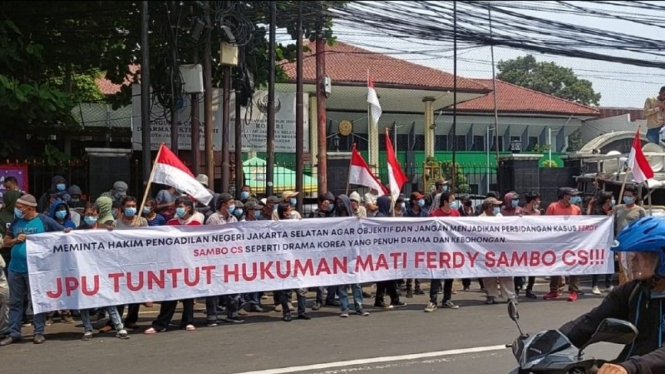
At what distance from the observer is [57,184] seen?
1223 centimetres

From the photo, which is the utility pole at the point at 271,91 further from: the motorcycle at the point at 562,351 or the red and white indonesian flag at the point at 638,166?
the motorcycle at the point at 562,351

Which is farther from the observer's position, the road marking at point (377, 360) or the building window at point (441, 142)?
the building window at point (441, 142)

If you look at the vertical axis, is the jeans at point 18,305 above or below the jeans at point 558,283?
above

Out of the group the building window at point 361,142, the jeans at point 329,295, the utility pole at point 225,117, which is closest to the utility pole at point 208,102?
the utility pole at point 225,117

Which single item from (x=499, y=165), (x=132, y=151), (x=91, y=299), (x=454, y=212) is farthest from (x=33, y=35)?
(x=499, y=165)

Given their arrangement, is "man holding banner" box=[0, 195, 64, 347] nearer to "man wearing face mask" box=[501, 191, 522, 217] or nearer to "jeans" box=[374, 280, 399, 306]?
"jeans" box=[374, 280, 399, 306]

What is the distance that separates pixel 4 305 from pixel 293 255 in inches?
144

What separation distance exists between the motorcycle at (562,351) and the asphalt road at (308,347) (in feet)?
13.2

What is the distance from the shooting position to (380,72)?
2716 cm

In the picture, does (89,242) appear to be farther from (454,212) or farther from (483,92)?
(483,92)

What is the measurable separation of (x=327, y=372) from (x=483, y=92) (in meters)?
20.6

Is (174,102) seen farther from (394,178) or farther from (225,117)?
(394,178)

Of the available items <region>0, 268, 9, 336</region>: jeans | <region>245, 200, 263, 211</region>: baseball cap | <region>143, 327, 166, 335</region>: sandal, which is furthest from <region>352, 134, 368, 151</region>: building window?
<region>0, 268, 9, 336</region>: jeans

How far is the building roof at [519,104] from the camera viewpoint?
33906mm
